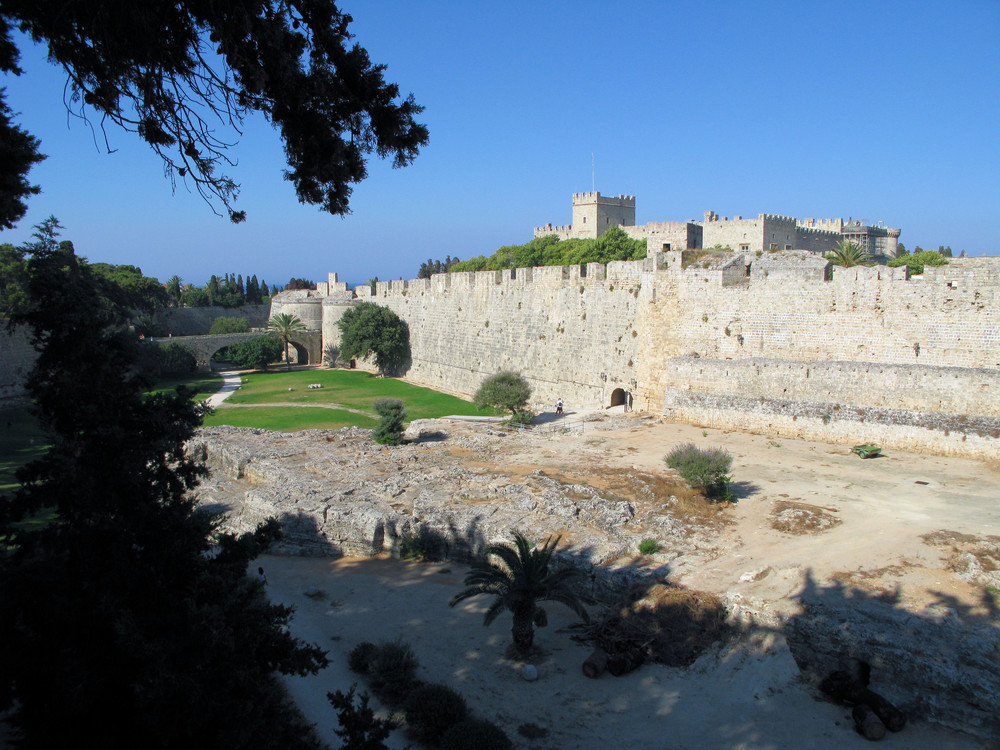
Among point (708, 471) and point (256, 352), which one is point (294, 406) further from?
point (708, 471)

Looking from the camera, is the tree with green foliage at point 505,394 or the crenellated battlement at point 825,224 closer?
the tree with green foliage at point 505,394

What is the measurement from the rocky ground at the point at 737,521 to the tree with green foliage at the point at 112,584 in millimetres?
4848

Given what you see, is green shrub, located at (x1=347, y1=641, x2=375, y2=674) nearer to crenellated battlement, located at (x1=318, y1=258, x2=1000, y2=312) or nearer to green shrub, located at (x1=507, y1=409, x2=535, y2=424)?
green shrub, located at (x1=507, y1=409, x2=535, y2=424)

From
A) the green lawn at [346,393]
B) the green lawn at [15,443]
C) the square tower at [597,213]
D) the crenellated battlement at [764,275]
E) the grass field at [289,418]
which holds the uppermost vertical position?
the square tower at [597,213]

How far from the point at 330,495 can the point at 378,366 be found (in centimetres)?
2215

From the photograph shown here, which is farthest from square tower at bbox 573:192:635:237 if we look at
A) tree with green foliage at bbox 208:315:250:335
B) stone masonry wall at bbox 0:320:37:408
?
stone masonry wall at bbox 0:320:37:408

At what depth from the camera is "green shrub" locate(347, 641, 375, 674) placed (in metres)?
6.66

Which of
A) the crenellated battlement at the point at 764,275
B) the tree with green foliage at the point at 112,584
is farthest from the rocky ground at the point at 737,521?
the tree with green foliage at the point at 112,584

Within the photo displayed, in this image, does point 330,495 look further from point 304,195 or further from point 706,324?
point 706,324

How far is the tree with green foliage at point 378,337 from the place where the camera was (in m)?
30.8

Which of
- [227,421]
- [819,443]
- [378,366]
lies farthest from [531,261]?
[819,443]

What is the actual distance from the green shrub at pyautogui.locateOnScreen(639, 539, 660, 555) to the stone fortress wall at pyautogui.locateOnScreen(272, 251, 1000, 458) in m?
6.42

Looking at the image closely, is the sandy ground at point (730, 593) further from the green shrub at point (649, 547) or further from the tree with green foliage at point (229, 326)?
the tree with green foliage at point (229, 326)

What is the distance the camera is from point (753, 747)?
5383mm
